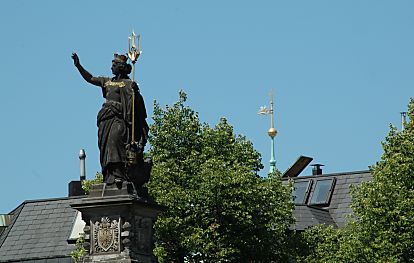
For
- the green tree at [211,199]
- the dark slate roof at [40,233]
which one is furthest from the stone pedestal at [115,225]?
the dark slate roof at [40,233]

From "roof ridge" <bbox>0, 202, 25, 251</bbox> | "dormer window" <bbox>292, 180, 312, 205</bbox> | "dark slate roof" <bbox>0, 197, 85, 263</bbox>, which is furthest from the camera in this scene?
"dormer window" <bbox>292, 180, 312, 205</bbox>

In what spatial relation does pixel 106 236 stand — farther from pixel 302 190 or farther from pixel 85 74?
pixel 302 190

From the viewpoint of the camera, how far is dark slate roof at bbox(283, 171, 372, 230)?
9300 cm

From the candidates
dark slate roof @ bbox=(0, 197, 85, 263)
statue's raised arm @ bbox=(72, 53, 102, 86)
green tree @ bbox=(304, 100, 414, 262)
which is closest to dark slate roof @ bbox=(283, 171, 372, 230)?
dark slate roof @ bbox=(0, 197, 85, 263)

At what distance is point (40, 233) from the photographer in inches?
3816

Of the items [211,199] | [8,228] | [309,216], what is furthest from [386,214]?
[8,228]

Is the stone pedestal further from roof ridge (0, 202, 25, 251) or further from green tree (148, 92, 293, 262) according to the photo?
roof ridge (0, 202, 25, 251)

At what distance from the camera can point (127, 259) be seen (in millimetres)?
45969

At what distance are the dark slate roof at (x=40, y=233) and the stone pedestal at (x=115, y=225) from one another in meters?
46.6

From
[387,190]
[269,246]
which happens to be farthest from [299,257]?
[387,190]

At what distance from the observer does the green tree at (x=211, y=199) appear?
71188 millimetres

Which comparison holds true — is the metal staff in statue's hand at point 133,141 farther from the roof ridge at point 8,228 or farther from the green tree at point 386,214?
the roof ridge at point 8,228

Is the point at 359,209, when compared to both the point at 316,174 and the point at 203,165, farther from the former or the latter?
the point at 316,174

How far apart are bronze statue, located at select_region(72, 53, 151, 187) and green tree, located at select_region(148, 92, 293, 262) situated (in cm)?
2152
